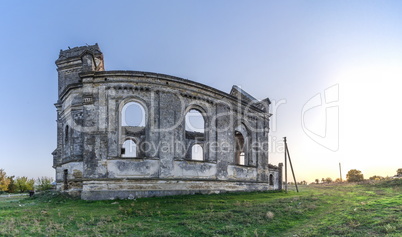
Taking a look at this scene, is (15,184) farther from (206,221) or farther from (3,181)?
(206,221)

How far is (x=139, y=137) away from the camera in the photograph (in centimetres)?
2558

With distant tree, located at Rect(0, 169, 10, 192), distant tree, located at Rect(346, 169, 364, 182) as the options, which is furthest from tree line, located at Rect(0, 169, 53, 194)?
distant tree, located at Rect(346, 169, 364, 182)

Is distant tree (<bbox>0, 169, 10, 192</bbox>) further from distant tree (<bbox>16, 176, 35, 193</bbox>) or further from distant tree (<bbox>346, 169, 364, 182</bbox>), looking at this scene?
distant tree (<bbox>346, 169, 364, 182</bbox>)

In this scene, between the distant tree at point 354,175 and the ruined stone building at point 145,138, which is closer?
the ruined stone building at point 145,138

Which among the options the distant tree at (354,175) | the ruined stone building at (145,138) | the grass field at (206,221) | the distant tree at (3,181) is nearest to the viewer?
the grass field at (206,221)

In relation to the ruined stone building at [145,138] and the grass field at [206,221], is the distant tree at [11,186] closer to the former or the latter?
the ruined stone building at [145,138]

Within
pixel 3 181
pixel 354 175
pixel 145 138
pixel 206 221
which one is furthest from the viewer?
pixel 354 175

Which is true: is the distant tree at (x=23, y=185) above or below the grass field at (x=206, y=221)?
below

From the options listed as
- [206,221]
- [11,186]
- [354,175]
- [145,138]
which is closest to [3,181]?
[11,186]

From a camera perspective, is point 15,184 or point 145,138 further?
point 15,184

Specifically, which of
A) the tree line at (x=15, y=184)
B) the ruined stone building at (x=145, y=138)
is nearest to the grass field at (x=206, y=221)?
the ruined stone building at (x=145, y=138)

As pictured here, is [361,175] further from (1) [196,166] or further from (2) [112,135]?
(2) [112,135]

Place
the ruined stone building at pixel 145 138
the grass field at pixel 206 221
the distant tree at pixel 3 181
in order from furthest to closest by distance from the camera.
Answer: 1. the distant tree at pixel 3 181
2. the ruined stone building at pixel 145 138
3. the grass field at pixel 206 221

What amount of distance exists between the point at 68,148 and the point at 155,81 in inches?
278
